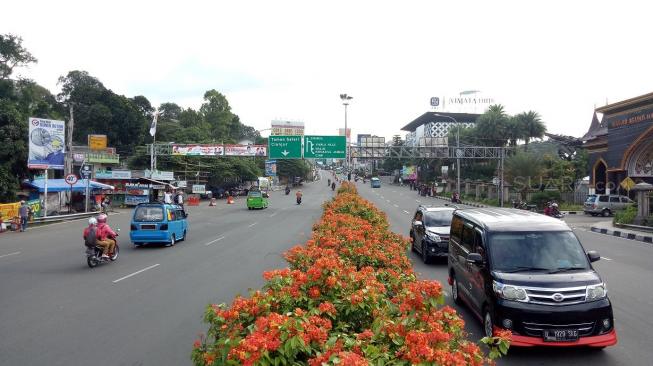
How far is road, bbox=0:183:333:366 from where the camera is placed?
6738 mm

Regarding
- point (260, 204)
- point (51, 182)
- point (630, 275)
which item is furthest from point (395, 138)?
point (630, 275)

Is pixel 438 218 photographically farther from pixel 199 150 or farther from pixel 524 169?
pixel 199 150

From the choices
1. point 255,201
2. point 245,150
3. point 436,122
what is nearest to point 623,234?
A: point 255,201

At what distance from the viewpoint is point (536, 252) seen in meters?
7.17

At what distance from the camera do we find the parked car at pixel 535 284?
20.1 ft

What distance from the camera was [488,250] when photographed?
24.0 feet

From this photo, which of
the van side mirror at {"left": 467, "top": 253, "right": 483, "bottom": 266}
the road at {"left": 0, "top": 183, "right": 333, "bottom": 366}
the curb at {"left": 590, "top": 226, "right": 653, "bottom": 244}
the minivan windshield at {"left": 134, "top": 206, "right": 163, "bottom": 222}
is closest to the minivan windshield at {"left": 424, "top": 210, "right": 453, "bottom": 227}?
the road at {"left": 0, "top": 183, "right": 333, "bottom": 366}

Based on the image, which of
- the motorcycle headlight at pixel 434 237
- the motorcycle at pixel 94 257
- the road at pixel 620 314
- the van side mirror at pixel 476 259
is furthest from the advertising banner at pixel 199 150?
the van side mirror at pixel 476 259

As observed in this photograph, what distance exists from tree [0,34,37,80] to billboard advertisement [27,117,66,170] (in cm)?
3488

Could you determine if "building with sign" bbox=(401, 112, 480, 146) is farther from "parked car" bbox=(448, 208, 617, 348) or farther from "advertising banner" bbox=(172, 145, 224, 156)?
"parked car" bbox=(448, 208, 617, 348)

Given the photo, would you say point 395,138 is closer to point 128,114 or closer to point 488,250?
point 128,114

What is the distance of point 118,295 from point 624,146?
38768 mm

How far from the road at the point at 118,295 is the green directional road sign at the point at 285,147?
23.1m

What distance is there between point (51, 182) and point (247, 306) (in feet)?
116
